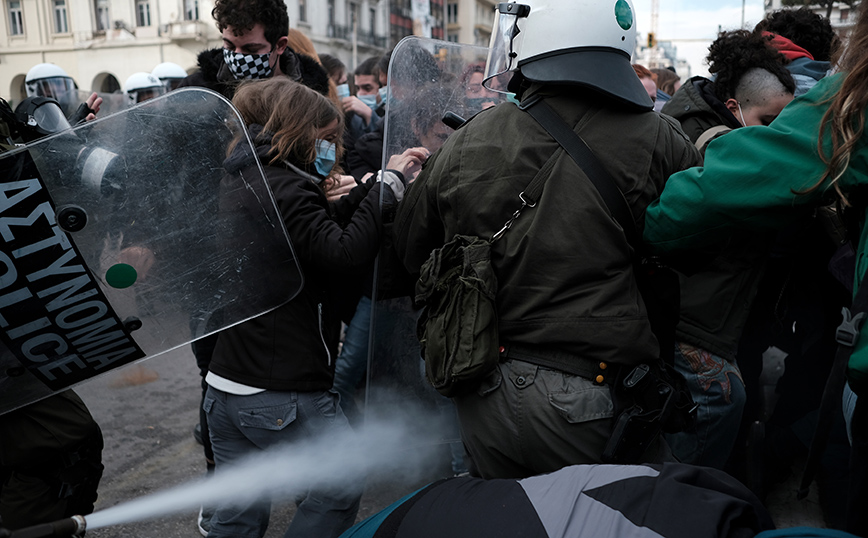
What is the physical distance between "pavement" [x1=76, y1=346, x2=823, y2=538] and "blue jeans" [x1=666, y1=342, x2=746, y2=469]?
110 centimetres

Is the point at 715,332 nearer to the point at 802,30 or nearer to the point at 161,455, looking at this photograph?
the point at 802,30

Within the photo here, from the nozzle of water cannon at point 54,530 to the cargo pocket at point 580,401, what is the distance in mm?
998

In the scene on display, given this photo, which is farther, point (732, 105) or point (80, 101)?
point (80, 101)

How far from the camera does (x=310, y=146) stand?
2178 millimetres

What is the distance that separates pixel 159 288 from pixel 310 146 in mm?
631

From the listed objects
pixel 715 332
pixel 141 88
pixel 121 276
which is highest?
pixel 141 88

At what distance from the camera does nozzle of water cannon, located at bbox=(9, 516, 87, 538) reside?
1.22 metres

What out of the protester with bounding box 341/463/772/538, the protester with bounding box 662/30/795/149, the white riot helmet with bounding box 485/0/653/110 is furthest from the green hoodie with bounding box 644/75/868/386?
the protester with bounding box 662/30/795/149

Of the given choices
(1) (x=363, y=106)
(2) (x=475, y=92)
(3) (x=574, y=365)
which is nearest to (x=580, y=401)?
(3) (x=574, y=365)

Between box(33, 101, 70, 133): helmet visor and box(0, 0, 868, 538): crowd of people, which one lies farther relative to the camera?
box(33, 101, 70, 133): helmet visor

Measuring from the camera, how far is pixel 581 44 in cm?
176

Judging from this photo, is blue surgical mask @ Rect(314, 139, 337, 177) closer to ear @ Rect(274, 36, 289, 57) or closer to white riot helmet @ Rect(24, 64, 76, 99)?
ear @ Rect(274, 36, 289, 57)

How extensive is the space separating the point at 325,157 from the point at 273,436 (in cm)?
91

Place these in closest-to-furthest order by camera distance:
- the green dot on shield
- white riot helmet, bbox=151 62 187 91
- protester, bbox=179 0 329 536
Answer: the green dot on shield < protester, bbox=179 0 329 536 < white riot helmet, bbox=151 62 187 91
